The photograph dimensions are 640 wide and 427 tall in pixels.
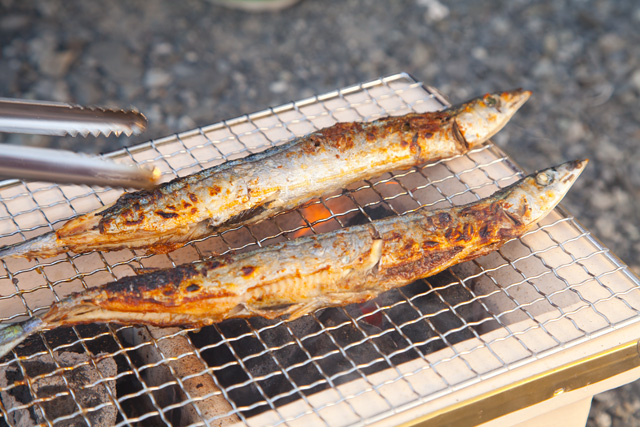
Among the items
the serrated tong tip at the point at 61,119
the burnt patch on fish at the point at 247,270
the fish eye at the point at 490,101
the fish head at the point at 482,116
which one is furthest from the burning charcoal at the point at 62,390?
the fish eye at the point at 490,101

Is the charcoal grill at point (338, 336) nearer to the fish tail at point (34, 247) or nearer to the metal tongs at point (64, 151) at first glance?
the fish tail at point (34, 247)

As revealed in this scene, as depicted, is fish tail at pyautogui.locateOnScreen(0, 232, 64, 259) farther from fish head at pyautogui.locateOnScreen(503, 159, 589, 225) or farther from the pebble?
the pebble

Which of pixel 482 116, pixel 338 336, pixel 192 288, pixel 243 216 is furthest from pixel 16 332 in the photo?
pixel 482 116

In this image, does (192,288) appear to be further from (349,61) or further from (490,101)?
(349,61)

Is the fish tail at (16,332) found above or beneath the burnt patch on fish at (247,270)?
beneath

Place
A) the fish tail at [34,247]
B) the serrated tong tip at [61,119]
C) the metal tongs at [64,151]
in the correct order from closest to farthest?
the metal tongs at [64,151] < the serrated tong tip at [61,119] < the fish tail at [34,247]

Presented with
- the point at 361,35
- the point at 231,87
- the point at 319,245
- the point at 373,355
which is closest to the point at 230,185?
the point at 319,245

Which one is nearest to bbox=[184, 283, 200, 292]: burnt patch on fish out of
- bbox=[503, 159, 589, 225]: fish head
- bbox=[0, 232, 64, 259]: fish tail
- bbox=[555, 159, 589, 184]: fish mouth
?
bbox=[0, 232, 64, 259]: fish tail
